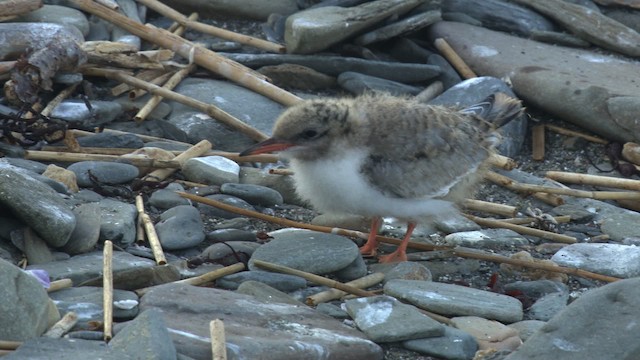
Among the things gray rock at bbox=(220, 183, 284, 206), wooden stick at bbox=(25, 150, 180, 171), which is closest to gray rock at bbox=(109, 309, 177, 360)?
gray rock at bbox=(220, 183, 284, 206)

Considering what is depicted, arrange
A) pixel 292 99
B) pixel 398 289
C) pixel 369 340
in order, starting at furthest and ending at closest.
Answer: pixel 292 99 < pixel 398 289 < pixel 369 340

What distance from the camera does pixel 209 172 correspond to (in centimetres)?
655

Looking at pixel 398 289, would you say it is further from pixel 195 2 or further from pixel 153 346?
pixel 195 2

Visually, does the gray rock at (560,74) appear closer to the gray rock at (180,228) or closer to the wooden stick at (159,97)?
the wooden stick at (159,97)

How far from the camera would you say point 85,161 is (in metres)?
6.34

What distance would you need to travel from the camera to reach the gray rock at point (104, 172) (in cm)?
616

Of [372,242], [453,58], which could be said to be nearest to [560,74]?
[453,58]

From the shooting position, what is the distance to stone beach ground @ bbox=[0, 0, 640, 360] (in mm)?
4465

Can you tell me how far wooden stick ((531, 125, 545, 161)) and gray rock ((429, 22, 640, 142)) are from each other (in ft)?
0.51

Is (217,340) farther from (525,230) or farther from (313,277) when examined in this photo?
(525,230)

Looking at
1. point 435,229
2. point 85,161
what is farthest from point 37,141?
point 435,229

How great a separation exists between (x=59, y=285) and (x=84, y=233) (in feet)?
2.17

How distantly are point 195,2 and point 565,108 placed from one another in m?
2.94

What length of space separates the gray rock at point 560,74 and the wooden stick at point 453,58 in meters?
0.07
